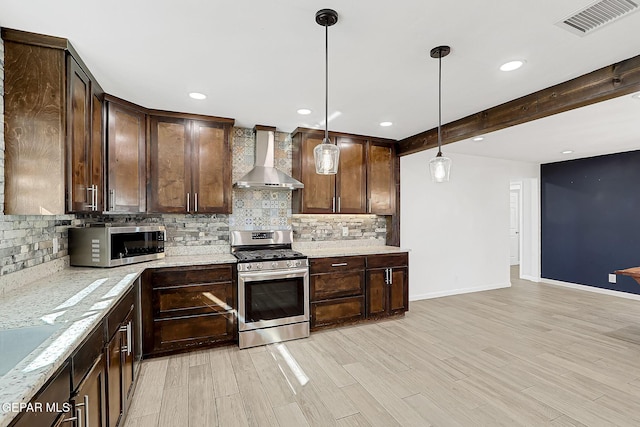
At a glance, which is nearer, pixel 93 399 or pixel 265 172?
pixel 93 399

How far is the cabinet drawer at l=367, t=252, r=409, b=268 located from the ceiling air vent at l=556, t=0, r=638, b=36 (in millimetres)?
2817

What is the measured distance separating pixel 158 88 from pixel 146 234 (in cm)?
137

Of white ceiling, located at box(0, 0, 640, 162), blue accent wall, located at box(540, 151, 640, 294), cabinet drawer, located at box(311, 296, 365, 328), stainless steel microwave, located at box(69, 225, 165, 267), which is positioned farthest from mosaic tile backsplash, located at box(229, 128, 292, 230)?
blue accent wall, located at box(540, 151, 640, 294)

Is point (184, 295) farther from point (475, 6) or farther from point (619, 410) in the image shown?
point (619, 410)

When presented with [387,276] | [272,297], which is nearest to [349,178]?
[387,276]

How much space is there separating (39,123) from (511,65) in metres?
3.21

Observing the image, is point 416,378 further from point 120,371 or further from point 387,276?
point 120,371

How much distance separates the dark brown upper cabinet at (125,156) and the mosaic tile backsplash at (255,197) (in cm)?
101

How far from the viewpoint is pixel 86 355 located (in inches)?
53.8

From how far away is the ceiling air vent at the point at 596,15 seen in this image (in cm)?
165

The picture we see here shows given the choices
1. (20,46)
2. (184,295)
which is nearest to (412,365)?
(184,295)

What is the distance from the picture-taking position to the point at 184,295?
3.05 metres

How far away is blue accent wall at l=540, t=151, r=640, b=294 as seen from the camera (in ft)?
17.0

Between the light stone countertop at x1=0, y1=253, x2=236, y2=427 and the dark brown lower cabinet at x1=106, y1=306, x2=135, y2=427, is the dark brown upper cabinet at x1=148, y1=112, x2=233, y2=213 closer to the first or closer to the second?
the light stone countertop at x1=0, y1=253, x2=236, y2=427
